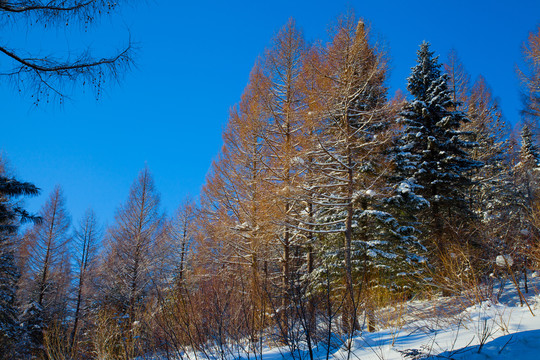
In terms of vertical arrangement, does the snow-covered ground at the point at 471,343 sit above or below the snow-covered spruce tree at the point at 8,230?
below

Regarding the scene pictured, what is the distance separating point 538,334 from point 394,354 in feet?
4.04

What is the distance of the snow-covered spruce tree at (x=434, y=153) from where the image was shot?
11.8 meters

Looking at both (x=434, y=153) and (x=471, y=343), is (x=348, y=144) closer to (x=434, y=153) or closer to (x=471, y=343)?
(x=471, y=343)

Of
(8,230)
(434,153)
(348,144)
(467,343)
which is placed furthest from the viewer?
(434,153)

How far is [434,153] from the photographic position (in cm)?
1288

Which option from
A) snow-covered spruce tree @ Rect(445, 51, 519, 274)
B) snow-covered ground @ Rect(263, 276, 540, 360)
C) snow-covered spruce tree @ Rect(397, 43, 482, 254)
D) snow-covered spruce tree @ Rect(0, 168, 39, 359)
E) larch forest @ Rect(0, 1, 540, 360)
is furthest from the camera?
snow-covered spruce tree @ Rect(445, 51, 519, 274)

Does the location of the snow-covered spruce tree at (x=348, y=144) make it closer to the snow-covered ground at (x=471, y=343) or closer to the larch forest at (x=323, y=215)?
the larch forest at (x=323, y=215)

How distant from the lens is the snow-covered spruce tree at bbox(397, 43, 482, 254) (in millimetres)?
11789

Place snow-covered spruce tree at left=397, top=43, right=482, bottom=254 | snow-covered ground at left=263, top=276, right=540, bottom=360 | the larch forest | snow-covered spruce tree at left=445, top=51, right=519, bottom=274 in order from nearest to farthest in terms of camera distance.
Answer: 1. snow-covered ground at left=263, top=276, right=540, bottom=360
2. the larch forest
3. snow-covered spruce tree at left=397, top=43, right=482, bottom=254
4. snow-covered spruce tree at left=445, top=51, right=519, bottom=274

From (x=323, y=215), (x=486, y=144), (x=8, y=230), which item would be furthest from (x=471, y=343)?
(x=486, y=144)

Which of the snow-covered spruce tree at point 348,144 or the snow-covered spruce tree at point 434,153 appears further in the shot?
the snow-covered spruce tree at point 434,153

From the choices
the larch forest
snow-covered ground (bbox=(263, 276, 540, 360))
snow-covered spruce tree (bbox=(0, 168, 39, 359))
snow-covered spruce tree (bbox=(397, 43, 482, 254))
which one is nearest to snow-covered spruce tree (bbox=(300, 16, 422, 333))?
the larch forest

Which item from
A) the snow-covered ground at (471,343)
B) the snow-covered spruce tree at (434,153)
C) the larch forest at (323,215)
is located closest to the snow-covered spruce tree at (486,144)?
the larch forest at (323,215)

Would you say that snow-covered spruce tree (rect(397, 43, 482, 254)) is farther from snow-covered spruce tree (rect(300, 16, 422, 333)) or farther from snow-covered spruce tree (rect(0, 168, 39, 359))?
snow-covered spruce tree (rect(0, 168, 39, 359))
